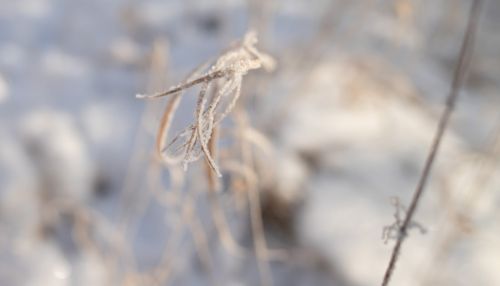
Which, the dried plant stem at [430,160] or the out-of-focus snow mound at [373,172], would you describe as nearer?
the dried plant stem at [430,160]

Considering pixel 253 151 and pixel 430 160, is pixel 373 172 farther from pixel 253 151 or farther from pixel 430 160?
pixel 430 160

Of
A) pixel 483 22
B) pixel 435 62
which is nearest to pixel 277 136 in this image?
pixel 435 62

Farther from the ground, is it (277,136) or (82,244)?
(277,136)

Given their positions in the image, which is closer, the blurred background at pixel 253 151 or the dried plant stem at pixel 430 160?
the dried plant stem at pixel 430 160

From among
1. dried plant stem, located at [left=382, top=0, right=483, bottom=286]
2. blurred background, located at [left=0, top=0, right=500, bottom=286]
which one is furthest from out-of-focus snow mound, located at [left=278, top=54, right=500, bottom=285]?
dried plant stem, located at [left=382, top=0, right=483, bottom=286]

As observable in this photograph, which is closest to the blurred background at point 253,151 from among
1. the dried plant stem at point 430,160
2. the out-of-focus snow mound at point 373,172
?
the out-of-focus snow mound at point 373,172

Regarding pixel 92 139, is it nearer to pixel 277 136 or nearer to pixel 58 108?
pixel 58 108

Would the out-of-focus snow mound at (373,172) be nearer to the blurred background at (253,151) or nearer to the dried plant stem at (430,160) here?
the blurred background at (253,151)

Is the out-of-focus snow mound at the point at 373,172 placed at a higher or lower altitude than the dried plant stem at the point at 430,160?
higher

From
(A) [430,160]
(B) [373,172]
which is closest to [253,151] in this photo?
(B) [373,172]
